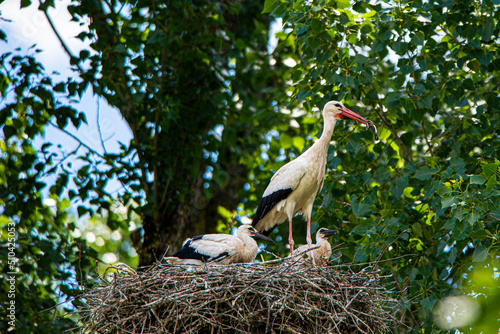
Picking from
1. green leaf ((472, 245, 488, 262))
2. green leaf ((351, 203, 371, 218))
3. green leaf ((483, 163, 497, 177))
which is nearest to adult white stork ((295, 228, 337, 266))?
green leaf ((351, 203, 371, 218))

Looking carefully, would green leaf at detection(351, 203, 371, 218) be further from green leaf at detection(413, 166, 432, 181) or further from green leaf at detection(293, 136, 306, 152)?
green leaf at detection(293, 136, 306, 152)

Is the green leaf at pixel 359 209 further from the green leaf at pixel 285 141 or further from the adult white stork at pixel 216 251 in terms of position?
the green leaf at pixel 285 141

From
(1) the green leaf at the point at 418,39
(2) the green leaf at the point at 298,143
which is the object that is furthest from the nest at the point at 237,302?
(2) the green leaf at the point at 298,143

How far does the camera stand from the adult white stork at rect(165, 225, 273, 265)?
5492 millimetres

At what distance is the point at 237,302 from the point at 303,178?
2050 millimetres

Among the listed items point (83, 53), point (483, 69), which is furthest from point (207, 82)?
point (483, 69)

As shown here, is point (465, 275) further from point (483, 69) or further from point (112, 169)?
point (112, 169)

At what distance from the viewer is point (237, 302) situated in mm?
4426

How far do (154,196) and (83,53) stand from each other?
2.20m

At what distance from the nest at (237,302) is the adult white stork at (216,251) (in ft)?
2.08

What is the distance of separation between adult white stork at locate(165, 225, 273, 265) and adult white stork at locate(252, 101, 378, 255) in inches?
26.2

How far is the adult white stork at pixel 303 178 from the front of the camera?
6098 millimetres

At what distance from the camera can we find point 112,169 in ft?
26.0

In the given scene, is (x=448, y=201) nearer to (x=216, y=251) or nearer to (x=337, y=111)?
(x=337, y=111)
